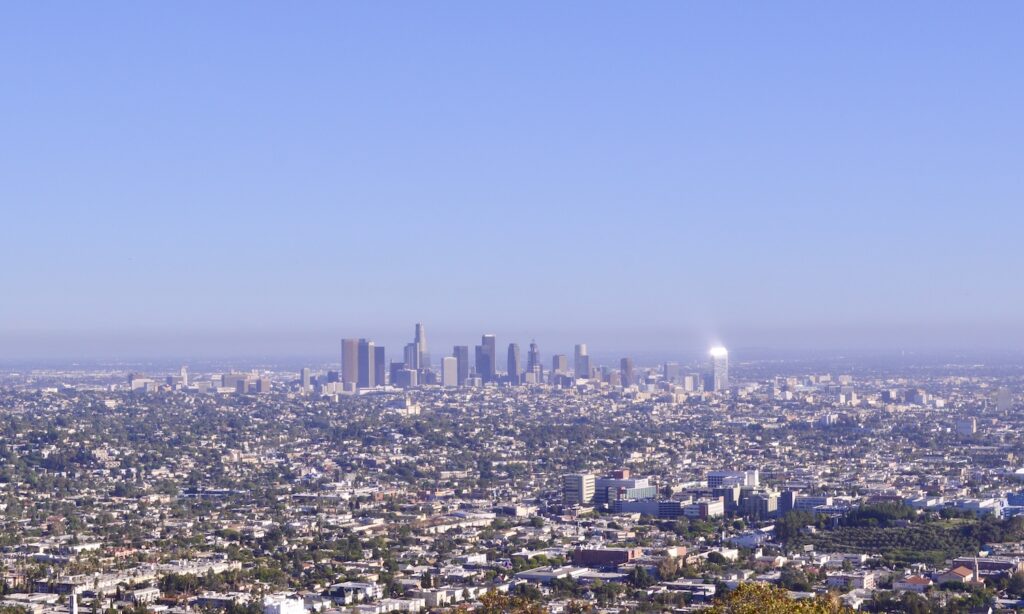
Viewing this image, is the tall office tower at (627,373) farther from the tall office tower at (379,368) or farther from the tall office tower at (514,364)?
the tall office tower at (379,368)

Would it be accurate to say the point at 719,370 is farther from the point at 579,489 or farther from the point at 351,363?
the point at 579,489

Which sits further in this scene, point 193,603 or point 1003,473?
point 1003,473

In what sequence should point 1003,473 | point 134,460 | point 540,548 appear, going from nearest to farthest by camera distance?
point 540,548, point 1003,473, point 134,460

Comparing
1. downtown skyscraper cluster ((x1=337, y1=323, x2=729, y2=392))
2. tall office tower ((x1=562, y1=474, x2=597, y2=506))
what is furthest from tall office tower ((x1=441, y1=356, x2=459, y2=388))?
tall office tower ((x1=562, y1=474, x2=597, y2=506))

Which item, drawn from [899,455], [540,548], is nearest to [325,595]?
[540,548]

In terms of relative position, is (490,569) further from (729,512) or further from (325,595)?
(729,512)

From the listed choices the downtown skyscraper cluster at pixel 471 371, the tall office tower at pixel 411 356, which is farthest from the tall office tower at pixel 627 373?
the tall office tower at pixel 411 356

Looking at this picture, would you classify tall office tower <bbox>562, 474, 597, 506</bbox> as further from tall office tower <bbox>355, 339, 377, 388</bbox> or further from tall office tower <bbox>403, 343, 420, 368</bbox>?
tall office tower <bbox>403, 343, 420, 368</bbox>
